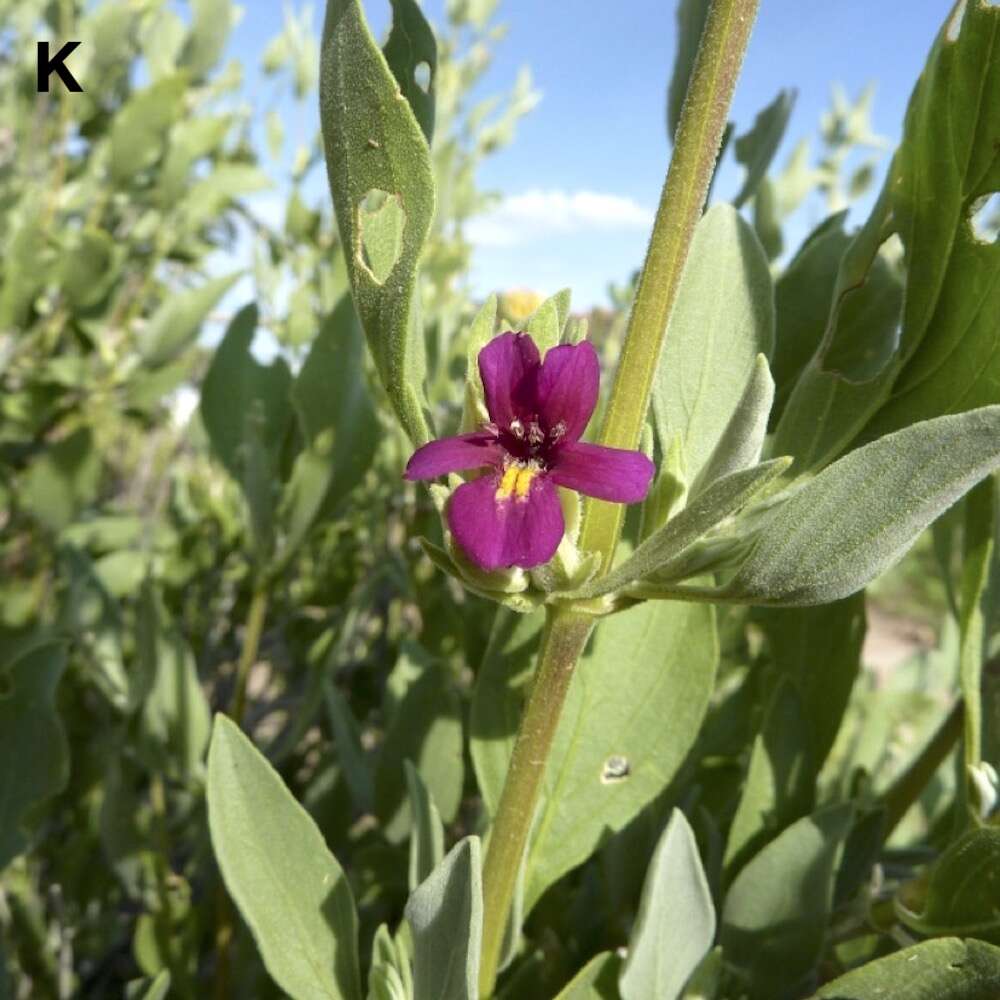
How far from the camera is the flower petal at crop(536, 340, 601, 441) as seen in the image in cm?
51

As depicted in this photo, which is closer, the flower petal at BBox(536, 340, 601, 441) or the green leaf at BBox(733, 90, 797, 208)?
the flower petal at BBox(536, 340, 601, 441)

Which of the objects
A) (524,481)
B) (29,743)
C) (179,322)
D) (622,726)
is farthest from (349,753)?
(179,322)

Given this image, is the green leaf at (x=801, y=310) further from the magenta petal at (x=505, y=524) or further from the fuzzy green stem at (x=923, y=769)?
the magenta petal at (x=505, y=524)

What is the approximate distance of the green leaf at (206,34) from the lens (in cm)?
172

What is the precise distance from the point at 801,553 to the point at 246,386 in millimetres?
745

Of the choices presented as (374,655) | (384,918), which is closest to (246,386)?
(384,918)

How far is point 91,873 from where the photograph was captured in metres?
1.36

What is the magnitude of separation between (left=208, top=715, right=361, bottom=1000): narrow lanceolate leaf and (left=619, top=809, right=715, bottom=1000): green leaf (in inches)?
6.7

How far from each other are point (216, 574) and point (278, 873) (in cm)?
112

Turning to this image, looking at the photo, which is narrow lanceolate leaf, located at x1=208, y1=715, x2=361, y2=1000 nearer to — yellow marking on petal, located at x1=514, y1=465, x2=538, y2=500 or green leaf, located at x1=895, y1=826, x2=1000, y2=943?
yellow marking on petal, located at x1=514, y1=465, x2=538, y2=500

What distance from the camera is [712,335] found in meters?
0.64

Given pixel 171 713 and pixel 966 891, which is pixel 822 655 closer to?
pixel 966 891

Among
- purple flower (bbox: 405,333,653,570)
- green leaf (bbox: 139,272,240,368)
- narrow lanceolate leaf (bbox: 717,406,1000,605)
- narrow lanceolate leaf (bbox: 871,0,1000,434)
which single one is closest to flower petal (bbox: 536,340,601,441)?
purple flower (bbox: 405,333,653,570)

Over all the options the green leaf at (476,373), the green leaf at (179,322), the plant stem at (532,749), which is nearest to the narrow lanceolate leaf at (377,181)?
the green leaf at (476,373)
